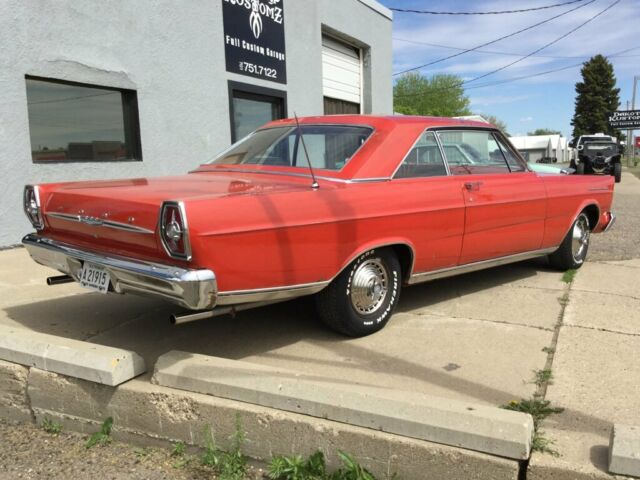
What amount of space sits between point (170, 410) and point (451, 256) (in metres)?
2.27

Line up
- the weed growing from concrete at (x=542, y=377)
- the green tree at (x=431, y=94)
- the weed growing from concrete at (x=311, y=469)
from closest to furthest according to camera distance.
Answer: the weed growing from concrete at (x=311, y=469), the weed growing from concrete at (x=542, y=377), the green tree at (x=431, y=94)

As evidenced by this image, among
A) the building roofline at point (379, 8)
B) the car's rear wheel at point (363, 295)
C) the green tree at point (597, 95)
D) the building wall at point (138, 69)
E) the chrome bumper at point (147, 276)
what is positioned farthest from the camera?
the green tree at point (597, 95)

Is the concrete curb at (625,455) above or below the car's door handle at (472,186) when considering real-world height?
below

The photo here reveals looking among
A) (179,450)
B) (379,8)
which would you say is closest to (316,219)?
(179,450)

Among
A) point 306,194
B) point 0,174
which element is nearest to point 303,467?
point 306,194

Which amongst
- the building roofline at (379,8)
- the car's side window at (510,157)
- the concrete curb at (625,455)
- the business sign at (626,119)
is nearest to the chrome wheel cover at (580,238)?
the car's side window at (510,157)

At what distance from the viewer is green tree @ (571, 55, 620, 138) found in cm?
6650

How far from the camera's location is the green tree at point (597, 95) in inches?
2618

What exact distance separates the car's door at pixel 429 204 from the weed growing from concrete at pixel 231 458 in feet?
5.68

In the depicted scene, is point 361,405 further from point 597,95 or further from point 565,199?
point 597,95

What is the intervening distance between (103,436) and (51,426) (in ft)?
1.28

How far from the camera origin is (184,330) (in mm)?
4082

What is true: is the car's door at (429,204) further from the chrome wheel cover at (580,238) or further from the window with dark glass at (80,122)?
the window with dark glass at (80,122)

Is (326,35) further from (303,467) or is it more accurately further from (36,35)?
Result: (303,467)
